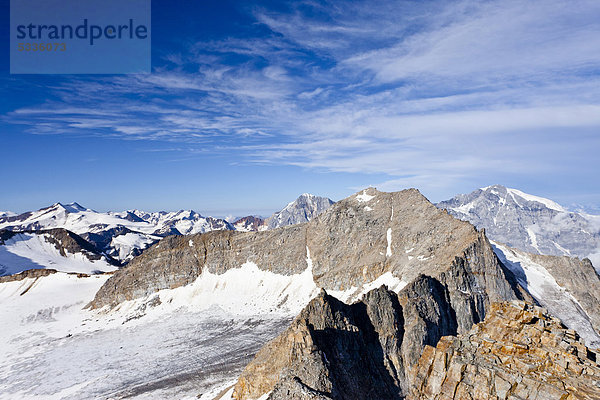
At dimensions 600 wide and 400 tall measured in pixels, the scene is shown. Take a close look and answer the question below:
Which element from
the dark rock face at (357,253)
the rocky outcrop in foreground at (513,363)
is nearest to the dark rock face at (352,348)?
the rocky outcrop in foreground at (513,363)

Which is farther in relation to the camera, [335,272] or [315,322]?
[335,272]

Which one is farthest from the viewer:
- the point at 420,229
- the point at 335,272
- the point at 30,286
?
the point at 30,286

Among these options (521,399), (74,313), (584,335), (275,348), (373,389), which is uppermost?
(521,399)

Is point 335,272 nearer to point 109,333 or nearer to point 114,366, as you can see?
point 114,366

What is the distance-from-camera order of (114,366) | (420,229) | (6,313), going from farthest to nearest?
(6,313), (420,229), (114,366)

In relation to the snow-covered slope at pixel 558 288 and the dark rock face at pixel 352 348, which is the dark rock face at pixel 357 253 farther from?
the dark rock face at pixel 352 348

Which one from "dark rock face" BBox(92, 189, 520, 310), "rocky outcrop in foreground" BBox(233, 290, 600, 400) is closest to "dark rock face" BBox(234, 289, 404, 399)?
"rocky outcrop in foreground" BBox(233, 290, 600, 400)

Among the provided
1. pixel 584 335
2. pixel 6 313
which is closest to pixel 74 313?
pixel 6 313
